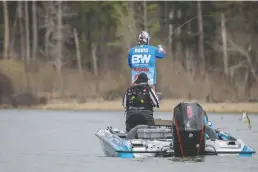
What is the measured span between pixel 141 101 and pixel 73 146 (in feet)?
12.5

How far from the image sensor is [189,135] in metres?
17.6

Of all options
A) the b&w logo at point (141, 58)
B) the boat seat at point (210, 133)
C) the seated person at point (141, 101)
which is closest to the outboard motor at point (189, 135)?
the boat seat at point (210, 133)

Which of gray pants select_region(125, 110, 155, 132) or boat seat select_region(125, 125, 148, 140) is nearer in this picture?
boat seat select_region(125, 125, 148, 140)

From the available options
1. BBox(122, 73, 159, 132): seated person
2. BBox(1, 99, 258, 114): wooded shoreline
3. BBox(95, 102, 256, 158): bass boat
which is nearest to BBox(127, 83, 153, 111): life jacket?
BBox(122, 73, 159, 132): seated person

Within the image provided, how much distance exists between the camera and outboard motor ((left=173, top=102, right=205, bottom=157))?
17609 mm

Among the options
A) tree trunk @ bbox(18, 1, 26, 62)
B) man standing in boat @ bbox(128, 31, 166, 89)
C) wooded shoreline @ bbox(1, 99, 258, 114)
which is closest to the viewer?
man standing in boat @ bbox(128, 31, 166, 89)

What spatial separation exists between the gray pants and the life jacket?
84 mm

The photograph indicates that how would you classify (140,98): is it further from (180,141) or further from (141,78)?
(180,141)

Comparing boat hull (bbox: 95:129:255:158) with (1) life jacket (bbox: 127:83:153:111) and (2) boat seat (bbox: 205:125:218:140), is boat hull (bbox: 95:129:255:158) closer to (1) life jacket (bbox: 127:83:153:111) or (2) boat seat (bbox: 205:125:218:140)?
(2) boat seat (bbox: 205:125:218:140)

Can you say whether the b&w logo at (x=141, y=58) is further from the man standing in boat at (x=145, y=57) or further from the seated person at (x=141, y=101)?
the seated person at (x=141, y=101)

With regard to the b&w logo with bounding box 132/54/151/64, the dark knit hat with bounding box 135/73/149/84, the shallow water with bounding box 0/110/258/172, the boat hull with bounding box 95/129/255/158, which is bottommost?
the shallow water with bounding box 0/110/258/172

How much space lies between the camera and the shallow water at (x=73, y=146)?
1767 cm

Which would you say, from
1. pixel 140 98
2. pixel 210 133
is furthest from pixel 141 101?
pixel 210 133

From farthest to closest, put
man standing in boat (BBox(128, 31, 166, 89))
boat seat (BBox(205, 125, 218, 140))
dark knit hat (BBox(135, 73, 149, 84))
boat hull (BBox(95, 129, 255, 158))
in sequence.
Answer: man standing in boat (BBox(128, 31, 166, 89)), dark knit hat (BBox(135, 73, 149, 84)), boat seat (BBox(205, 125, 218, 140)), boat hull (BBox(95, 129, 255, 158))
